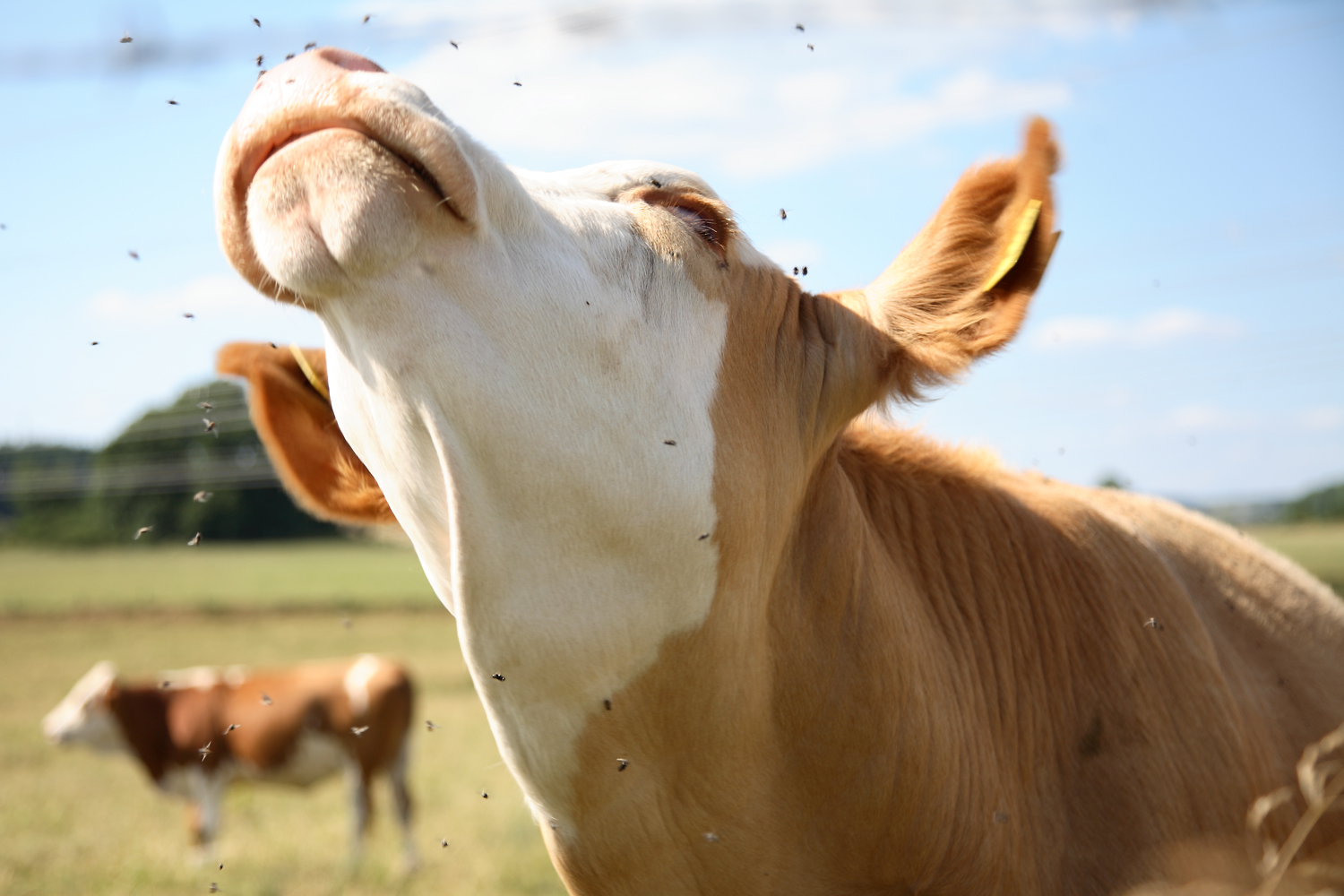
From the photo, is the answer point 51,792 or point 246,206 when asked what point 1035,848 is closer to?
point 246,206

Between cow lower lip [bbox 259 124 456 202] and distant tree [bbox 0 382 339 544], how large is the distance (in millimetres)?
39232

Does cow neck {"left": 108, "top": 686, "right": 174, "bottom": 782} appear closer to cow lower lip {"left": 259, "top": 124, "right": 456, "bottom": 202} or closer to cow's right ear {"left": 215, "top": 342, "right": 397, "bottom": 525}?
cow's right ear {"left": 215, "top": 342, "right": 397, "bottom": 525}

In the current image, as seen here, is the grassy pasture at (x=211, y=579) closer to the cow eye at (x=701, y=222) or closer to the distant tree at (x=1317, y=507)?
the distant tree at (x=1317, y=507)

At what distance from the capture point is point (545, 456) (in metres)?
1.78

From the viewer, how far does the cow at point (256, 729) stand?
1229 cm

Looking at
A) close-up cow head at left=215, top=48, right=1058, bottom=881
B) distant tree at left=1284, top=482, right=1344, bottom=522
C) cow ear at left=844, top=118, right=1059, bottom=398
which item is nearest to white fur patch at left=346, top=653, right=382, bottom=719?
close-up cow head at left=215, top=48, right=1058, bottom=881

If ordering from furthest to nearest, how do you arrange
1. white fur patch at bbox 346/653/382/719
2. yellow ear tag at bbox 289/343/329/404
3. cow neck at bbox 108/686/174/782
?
cow neck at bbox 108/686/174/782 < white fur patch at bbox 346/653/382/719 < yellow ear tag at bbox 289/343/329/404

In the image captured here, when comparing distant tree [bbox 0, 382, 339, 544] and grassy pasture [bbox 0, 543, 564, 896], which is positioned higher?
grassy pasture [bbox 0, 543, 564, 896]

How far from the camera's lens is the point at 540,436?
1.78m

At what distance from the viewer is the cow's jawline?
1.66 meters

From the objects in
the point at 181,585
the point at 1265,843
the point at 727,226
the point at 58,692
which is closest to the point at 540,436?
the point at 727,226

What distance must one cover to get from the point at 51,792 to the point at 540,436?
16.6 metres

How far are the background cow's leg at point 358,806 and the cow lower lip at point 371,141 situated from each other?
1139cm

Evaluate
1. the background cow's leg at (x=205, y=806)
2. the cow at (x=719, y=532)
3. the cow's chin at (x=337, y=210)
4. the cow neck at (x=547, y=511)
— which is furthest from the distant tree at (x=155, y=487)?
the cow's chin at (x=337, y=210)
